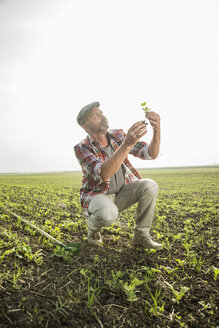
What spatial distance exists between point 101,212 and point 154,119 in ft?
4.98

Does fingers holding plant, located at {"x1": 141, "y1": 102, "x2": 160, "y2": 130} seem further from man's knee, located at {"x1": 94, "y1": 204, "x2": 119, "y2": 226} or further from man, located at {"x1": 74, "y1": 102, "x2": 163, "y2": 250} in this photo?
man's knee, located at {"x1": 94, "y1": 204, "x2": 119, "y2": 226}

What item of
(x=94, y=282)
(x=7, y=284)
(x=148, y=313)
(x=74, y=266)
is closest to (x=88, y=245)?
(x=74, y=266)

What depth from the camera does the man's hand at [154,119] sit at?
124 inches

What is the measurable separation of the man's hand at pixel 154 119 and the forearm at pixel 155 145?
55 mm

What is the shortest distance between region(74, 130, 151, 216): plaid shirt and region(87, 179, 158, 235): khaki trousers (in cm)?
14

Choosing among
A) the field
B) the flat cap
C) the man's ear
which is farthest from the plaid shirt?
the field

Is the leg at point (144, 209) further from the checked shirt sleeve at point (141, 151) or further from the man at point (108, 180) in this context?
the checked shirt sleeve at point (141, 151)

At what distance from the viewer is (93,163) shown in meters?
3.09

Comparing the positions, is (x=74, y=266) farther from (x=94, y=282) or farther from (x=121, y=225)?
(x=121, y=225)

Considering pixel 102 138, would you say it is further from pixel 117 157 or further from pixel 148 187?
pixel 148 187

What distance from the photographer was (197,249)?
11.0 feet

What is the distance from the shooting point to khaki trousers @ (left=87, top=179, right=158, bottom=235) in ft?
10.0

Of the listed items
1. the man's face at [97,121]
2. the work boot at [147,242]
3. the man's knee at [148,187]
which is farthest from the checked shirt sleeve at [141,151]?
the work boot at [147,242]

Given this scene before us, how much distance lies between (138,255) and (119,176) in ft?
4.04
